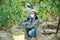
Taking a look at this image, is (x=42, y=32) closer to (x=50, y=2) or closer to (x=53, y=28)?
(x=53, y=28)

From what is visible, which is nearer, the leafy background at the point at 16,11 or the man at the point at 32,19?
the leafy background at the point at 16,11

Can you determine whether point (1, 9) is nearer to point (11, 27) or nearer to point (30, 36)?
point (11, 27)

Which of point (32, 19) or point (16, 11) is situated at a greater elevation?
point (16, 11)

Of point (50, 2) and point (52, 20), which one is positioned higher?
point (50, 2)

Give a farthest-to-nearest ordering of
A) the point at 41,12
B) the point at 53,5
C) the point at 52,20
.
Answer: the point at 52,20, the point at 41,12, the point at 53,5

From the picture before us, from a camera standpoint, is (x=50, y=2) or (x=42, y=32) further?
(x=42, y=32)

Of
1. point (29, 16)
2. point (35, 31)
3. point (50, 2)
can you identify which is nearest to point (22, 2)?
point (29, 16)

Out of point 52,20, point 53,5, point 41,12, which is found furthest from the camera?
point 52,20

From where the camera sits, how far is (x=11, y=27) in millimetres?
2703

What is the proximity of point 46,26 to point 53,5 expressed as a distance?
58cm

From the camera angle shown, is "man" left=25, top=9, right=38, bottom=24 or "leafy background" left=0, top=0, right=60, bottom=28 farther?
"man" left=25, top=9, right=38, bottom=24

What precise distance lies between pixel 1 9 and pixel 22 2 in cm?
28

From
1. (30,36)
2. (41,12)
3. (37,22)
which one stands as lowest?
(30,36)

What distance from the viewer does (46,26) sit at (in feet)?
8.61
